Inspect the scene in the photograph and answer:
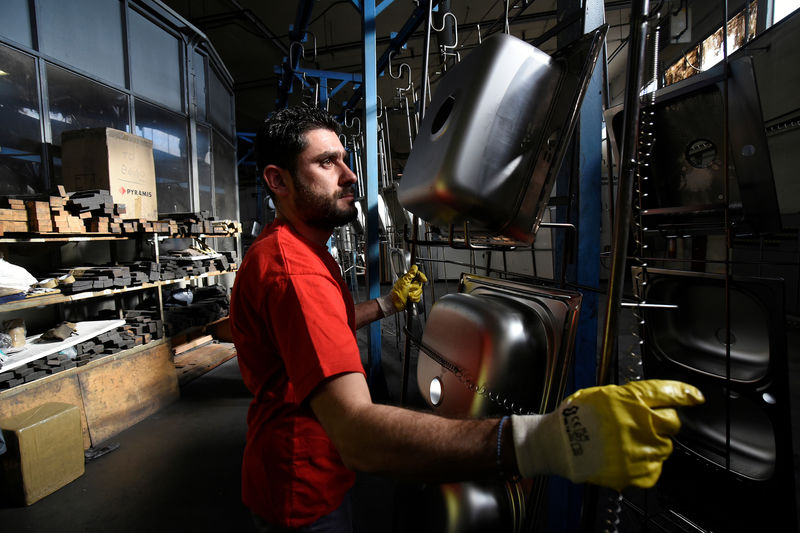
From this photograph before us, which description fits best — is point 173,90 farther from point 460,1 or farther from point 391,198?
point 460,1

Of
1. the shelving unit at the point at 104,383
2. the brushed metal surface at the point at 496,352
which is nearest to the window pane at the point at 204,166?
the shelving unit at the point at 104,383

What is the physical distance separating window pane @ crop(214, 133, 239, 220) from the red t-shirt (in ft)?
19.0

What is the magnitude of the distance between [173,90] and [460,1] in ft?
14.3

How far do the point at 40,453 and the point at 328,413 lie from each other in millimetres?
2352

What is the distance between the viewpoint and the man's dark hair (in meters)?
1.11

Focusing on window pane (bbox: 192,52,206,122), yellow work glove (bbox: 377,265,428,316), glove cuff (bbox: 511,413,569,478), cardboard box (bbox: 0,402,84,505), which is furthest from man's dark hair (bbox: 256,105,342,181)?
window pane (bbox: 192,52,206,122)

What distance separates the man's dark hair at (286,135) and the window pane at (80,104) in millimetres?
3521

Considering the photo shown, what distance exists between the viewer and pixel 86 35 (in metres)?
3.56

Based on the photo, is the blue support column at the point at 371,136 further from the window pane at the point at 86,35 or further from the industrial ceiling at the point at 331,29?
the window pane at the point at 86,35

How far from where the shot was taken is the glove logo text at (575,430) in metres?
0.51

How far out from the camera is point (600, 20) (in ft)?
3.36

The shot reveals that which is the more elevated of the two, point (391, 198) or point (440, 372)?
point (391, 198)

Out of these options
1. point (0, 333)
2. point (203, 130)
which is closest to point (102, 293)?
point (0, 333)

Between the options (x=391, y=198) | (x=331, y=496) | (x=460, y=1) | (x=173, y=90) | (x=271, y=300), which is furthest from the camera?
(x=460, y=1)
